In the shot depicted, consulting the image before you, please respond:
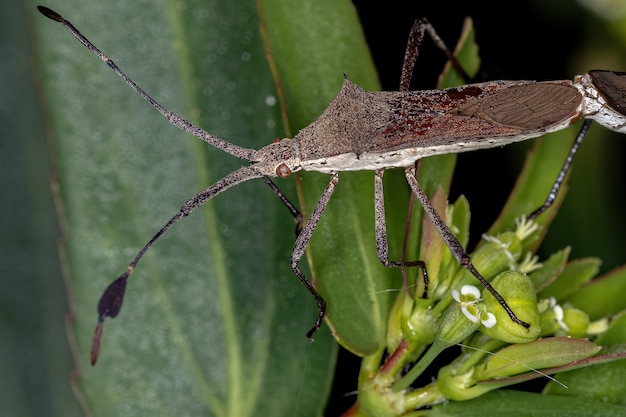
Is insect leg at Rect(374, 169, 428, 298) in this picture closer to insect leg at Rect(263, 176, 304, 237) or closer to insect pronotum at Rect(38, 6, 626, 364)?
insect pronotum at Rect(38, 6, 626, 364)

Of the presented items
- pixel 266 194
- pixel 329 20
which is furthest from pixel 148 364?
pixel 329 20

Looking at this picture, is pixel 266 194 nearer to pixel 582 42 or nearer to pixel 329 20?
pixel 329 20

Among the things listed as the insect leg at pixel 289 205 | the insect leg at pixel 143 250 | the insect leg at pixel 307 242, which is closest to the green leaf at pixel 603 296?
the insect leg at pixel 307 242

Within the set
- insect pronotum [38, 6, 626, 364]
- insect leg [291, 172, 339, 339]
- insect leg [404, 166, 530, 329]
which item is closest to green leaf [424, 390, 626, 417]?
insect leg [404, 166, 530, 329]

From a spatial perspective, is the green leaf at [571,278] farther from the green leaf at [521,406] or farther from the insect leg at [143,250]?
the insect leg at [143,250]

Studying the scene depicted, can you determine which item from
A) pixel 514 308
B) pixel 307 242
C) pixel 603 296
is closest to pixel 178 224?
pixel 307 242

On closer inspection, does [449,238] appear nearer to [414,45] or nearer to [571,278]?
[571,278]
